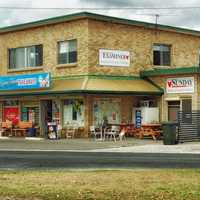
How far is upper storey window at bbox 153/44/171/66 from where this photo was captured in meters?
42.0

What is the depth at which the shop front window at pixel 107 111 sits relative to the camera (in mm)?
37597

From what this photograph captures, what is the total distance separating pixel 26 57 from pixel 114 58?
7.11 meters

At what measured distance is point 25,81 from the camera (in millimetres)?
39250

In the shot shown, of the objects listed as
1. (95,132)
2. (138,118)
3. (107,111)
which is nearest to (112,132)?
(95,132)

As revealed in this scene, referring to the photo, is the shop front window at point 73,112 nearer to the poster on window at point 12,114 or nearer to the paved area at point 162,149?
the poster on window at point 12,114

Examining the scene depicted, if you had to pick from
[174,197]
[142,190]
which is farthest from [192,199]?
[142,190]

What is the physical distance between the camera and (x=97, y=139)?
3516 cm

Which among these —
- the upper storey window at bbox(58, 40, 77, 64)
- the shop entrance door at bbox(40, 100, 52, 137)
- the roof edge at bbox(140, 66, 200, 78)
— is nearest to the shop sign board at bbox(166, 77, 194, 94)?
the roof edge at bbox(140, 66, 200, 78)

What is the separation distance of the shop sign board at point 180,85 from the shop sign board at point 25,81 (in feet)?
24.0

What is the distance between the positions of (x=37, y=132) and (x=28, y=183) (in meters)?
27.3

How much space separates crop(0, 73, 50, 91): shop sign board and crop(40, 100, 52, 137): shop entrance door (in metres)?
1.76

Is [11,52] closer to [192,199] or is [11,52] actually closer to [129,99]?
[129,99]

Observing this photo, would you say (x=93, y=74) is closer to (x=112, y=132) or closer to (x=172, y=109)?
(x=112, y=132)

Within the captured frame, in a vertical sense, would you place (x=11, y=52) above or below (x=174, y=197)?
above
